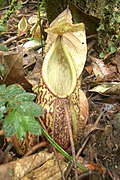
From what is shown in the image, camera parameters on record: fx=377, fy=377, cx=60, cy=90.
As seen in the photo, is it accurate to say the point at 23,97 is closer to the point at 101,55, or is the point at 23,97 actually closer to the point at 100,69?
the point at 100,69

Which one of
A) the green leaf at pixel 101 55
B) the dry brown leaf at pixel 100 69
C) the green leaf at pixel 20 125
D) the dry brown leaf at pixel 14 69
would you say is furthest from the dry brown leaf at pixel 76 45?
the green leaf at pixel 101 55

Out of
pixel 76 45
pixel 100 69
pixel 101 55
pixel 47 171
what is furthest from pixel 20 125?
pixel 101 55

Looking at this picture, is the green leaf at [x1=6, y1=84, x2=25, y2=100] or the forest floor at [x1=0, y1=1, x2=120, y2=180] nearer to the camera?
the green leaf at [x1=6, y1=84, x2=25, y2=100]

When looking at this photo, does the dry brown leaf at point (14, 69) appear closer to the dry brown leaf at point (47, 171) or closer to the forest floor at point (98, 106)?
the forest floor at point (98, 106)

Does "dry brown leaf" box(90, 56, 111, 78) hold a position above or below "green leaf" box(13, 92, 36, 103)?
below

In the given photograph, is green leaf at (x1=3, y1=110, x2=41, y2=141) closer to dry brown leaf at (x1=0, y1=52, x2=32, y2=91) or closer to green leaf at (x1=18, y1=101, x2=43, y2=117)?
green leaf at (x1=18, y1=101, x2=43, y2=117)

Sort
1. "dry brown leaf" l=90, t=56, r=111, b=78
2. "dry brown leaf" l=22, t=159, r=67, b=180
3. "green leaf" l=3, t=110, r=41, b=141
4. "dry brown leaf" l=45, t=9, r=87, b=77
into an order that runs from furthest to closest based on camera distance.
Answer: "dry brown leaf" l=90, t=56, r=111, b=78 < "dry brown leaf" l=45, t=9, r=87, b=77 < "dry brown leaf" l=22, t=159, r=67, b=180 < "green leaf" l=3, t=110, r=41, b=141

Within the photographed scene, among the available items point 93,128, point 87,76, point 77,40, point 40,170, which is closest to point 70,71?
point 77,40

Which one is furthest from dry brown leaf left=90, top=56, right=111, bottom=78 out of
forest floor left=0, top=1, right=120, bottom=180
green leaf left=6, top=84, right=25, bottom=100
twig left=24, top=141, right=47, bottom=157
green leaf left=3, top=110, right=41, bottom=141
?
green leaf left=3, top=110, right=41, bottom=141
